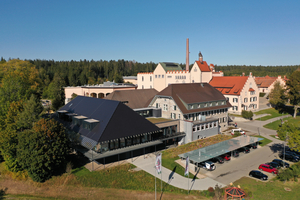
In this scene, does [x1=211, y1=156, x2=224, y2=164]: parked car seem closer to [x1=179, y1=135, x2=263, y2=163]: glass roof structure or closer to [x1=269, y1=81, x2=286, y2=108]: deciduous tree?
[x1=179, y1=135, x2=263, y2=163]: glass roof structure

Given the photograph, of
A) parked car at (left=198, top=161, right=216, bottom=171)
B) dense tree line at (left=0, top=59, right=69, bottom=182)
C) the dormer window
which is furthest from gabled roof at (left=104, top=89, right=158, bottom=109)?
parked car at (left=198, top=161, right=216, bottom=171)

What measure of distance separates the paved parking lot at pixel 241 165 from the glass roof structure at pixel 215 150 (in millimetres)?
1802

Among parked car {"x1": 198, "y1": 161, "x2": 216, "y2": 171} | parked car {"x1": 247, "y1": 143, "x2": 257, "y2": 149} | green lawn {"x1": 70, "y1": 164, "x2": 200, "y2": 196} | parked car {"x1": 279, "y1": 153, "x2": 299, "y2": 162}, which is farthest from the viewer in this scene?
parked car {"x1": 247, "y1": 143, "x2": 257, "y2": 149}

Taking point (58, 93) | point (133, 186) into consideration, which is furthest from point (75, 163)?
point (58, 93)

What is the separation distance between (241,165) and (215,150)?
14.1 ft

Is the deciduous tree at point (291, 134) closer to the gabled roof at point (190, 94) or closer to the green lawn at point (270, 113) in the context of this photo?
the gabled roof at point (190, 94)

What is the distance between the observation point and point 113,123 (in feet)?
105

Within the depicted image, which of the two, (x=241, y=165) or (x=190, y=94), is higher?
(x=190, y=94)

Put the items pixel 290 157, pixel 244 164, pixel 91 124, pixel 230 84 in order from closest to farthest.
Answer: pixel 244 164 < pixel 91 124 < pixel 290 157 < pixel 230 84

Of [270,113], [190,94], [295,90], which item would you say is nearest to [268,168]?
[190,94]

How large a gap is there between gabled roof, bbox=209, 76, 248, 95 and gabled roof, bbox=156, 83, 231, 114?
1626 centimetres

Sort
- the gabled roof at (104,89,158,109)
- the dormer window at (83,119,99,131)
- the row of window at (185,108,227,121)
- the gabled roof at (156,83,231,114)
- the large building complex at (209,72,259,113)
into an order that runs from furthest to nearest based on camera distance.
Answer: the large building complex at (209,72,259,113) < the gabled roof at (104,89,158,109) < the gabled roof at (156,83,231,114) < the row of window at (185,108,227,121) < the dormer window at (83,119,99,131)

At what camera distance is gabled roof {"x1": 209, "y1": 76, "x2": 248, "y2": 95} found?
6531 centimetres

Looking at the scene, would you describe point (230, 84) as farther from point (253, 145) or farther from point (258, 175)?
point (258, 175)
